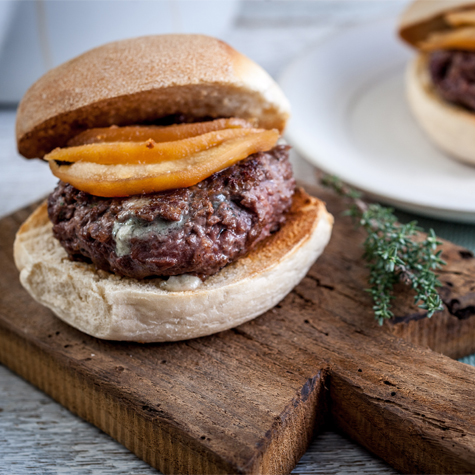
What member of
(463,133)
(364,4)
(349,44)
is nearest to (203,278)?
(463,133)

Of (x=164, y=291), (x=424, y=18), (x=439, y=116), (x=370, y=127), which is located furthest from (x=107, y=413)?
(x=424, y=18)

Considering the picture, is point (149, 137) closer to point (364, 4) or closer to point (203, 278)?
point (203, 278)

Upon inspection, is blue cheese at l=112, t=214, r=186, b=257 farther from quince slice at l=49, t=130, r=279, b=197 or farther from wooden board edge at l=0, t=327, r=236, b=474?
wooden board edge at l=0, t=327, r=236, b=474

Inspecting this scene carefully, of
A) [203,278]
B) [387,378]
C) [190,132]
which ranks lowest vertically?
[387,378]

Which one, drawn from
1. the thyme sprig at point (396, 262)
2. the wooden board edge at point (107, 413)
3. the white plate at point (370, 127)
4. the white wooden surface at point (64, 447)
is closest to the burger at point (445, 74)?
the white plate at point (370, 127)

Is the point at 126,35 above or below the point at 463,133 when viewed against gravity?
above

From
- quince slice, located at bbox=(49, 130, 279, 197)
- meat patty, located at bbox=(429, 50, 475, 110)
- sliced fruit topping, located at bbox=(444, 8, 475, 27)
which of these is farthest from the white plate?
quince slice, located at bbox=(49, 130, 279, 197)
